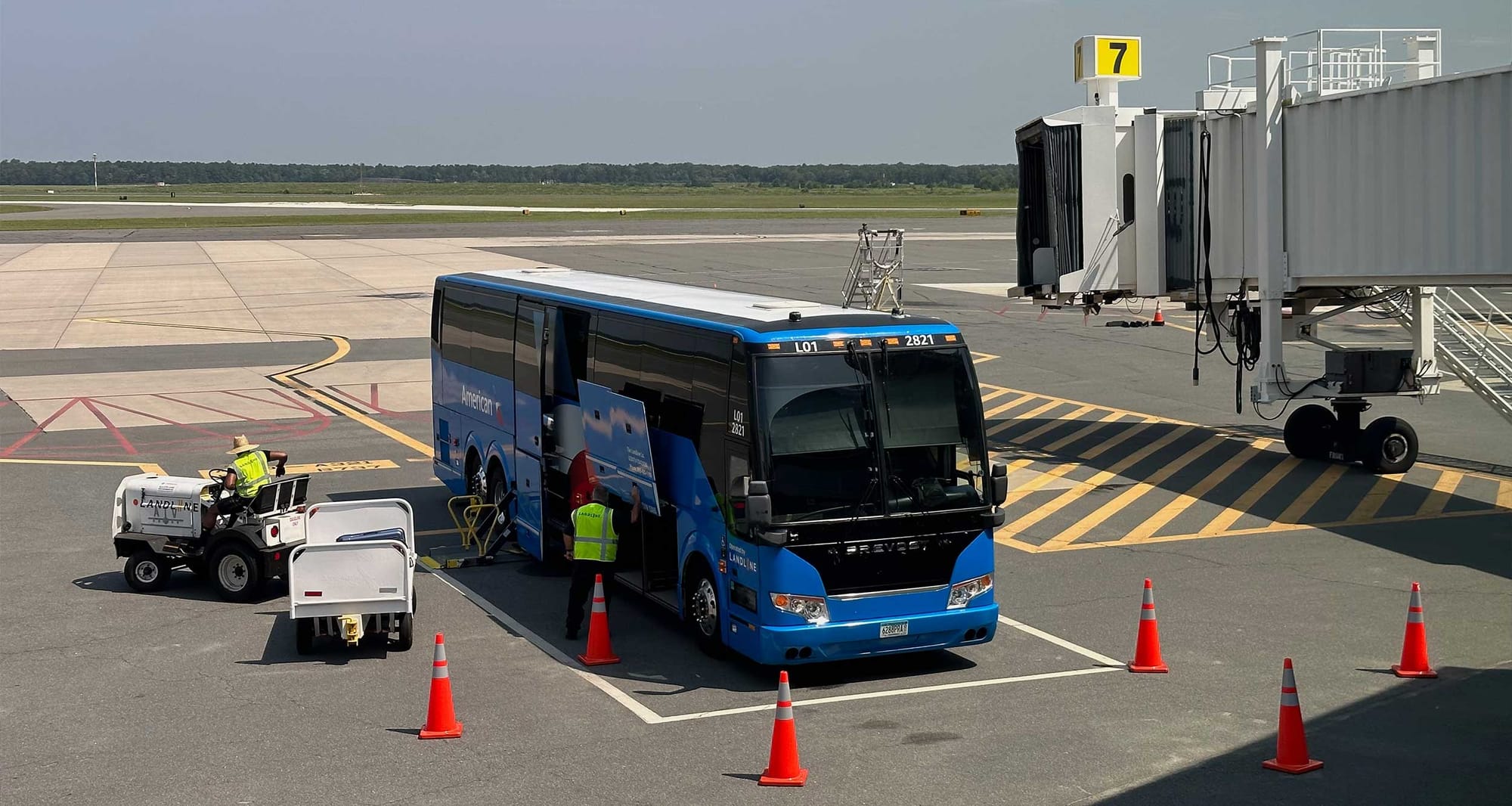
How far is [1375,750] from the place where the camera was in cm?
1111

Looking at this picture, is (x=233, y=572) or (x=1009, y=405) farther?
(x=1009, y=405)

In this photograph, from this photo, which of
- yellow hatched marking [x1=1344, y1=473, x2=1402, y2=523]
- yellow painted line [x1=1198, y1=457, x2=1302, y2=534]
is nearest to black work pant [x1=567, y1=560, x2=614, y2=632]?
yellow painted line [x1=1198, y1=457, x2=1302, y2=534]

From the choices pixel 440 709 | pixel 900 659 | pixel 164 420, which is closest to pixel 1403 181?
pixel 900 659

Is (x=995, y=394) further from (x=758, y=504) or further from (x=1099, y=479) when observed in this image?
(x=758, y=504)

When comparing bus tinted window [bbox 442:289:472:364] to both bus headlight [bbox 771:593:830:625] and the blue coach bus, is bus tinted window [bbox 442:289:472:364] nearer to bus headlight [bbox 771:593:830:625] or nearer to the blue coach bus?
the blue coach bus

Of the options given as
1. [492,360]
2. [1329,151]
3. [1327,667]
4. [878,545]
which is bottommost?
[1327,667]

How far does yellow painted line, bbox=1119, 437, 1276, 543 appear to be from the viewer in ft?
64.3

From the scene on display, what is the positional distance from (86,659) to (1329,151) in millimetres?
17780

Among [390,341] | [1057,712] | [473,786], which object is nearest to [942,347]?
[1057,712]

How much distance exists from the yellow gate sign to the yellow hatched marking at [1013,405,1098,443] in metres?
6.35

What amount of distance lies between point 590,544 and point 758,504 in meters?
2.59

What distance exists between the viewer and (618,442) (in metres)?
15.5

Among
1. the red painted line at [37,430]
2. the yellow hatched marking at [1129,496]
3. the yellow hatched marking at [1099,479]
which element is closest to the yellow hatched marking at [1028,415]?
the yellow hatched marking at [1099,479]

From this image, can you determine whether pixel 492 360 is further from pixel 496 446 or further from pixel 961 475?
pixel 961 475
